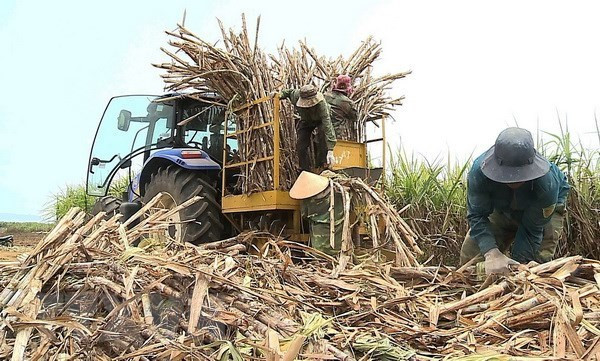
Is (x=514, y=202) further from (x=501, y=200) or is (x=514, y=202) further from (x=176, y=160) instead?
(x=176, y=160)

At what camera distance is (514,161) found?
3.51 m

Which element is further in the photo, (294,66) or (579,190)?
(294,66)

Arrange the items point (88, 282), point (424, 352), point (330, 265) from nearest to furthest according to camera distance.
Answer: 1. point (424, 352)
2. point (88, 282)
3. point (330, 265)

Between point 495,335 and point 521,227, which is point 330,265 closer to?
point 521,227

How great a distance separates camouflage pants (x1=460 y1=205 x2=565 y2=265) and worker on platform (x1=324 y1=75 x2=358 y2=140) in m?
1.81

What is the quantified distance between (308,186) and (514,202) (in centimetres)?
151

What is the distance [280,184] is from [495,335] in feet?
10.0

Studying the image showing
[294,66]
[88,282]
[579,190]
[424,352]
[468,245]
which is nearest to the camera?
[424,352]

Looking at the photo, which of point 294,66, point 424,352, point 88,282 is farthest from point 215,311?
point 294,66

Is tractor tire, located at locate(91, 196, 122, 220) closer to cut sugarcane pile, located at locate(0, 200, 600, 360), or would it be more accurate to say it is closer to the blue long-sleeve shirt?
cut sugarcane pile, located at locate(0, 200, 600, 360)

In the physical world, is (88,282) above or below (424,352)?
above

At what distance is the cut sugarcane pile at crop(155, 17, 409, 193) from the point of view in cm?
540

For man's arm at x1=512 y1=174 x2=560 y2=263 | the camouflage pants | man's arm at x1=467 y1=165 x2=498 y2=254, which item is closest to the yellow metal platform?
the camouflage pants

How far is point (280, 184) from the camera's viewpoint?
530cm
